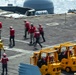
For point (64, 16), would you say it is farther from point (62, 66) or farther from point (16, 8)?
point (62, 66)

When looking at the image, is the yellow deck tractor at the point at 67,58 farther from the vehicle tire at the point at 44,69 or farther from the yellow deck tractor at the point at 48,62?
the vehicle tire at the point at 44,69

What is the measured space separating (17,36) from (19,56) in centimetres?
889

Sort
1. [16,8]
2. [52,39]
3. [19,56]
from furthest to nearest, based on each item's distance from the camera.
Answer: [16,8] → [52,39] → [19,56]

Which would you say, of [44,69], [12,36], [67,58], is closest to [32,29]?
[12,36]

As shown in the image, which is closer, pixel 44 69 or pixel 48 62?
pixel 48 62

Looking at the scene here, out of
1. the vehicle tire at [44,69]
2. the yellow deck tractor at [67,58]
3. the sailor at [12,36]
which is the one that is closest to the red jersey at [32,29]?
the sailor at [12,36]

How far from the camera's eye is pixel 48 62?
27.4m

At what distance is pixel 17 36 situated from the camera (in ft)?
140

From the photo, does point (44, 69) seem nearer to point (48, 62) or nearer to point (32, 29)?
point (48, 62)

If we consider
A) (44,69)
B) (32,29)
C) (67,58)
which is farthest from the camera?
(32,29)

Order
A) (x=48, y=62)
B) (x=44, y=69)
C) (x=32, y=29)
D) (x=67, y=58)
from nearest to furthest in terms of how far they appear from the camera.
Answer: (x=48, y=62), (x=44, y=69), (x=67, y=58), (x=32, y=29)

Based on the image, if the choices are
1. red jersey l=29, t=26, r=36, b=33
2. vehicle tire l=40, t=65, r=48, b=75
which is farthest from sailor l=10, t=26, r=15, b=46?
vehicle tire l=40, t=65, r=48, b=75

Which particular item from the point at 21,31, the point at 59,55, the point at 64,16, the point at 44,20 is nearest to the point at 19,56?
the point at 59,55

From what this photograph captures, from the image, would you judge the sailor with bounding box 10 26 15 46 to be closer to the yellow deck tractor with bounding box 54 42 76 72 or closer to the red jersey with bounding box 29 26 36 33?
the red jersey with bounding box 29 26 36 33
